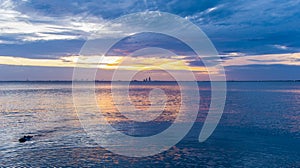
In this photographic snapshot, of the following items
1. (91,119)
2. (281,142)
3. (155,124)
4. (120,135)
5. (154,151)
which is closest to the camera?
(154,151)

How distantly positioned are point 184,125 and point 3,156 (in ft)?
104

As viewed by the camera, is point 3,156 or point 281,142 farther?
point 281,142

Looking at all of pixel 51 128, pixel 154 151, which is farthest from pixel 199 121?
pixel 51 128

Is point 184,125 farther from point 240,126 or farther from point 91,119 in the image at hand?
point 91,119

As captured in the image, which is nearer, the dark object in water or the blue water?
the blue water

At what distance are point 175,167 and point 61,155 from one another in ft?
45.9

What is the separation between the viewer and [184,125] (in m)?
54.1

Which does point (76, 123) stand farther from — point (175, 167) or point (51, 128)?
point (175, 167)

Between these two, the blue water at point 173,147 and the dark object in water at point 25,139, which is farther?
the dark object in water at point 25,139

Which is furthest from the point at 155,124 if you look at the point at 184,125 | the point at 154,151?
the point at 154,151

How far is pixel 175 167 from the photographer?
97.8ft

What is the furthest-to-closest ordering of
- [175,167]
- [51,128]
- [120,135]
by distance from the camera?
[51,128], [120,135], [175,167]

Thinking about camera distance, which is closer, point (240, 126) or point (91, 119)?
point (240, 126)

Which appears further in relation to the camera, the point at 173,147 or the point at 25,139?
the point at 25,139
